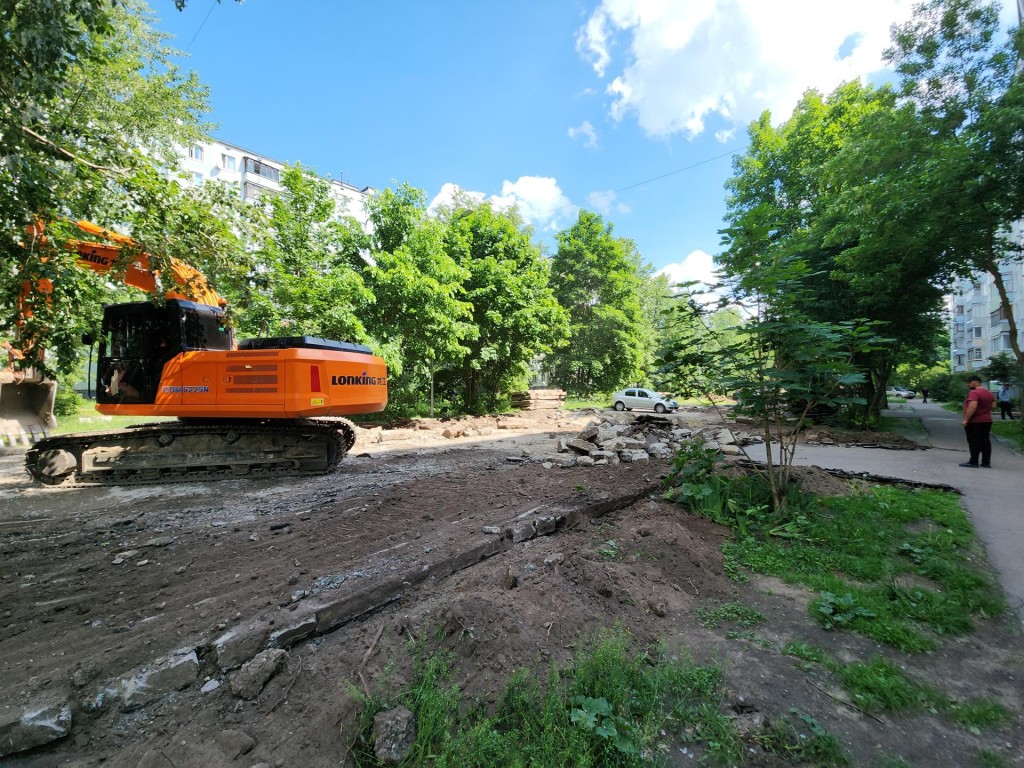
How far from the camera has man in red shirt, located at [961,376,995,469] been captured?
334 inches

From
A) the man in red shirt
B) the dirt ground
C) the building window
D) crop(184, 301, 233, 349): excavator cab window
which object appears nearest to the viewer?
the dirt ground

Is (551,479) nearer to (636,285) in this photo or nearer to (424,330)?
(424,330)

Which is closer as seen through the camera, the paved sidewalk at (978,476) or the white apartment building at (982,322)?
the paved sidewalk at (978,476)

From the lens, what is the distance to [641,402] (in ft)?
87.9

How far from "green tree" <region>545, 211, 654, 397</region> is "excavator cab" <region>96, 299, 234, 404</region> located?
28016 mm

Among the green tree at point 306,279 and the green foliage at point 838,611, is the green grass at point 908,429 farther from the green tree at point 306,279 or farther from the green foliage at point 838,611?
the green tree at point 306,279

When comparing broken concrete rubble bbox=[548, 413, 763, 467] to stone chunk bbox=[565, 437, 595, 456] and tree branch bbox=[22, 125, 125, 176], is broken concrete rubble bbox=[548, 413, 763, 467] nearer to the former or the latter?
stone chunk bbox=[565, 437, 595, 456]

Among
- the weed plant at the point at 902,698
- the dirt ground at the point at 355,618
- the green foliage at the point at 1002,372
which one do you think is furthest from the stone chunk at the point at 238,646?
the green foliage at the point at 1002,372

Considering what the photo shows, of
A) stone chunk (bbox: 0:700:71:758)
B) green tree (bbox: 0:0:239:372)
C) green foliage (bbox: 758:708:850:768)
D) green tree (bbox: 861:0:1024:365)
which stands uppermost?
green tree (bbox: 861:0:1024:365)

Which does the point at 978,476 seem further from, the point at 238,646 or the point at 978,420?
the point at 238,646

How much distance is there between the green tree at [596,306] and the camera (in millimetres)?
33969

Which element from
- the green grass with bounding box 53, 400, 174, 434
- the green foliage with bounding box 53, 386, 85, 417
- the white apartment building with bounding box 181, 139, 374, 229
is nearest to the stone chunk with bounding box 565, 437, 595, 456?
the green grass with bounding box 53, 400, 174, 434

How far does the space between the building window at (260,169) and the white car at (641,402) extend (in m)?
40.8

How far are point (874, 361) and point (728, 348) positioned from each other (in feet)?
54.2
